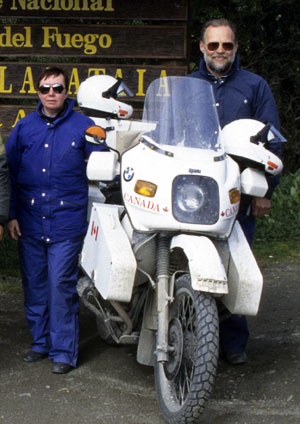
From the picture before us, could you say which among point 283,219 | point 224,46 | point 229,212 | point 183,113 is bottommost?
point 283,219

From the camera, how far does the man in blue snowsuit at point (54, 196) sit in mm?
5703

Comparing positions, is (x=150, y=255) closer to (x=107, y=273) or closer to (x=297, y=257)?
(x=107, y=273)

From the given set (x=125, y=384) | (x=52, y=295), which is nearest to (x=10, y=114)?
(x=52, y=295)

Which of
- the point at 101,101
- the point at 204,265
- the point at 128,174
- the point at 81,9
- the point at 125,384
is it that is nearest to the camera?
the point at 204,265

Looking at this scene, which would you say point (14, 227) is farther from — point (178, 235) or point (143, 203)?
point (178, 235)

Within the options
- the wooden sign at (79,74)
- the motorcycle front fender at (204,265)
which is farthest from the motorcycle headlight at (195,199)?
the wooden sign at (79,74)

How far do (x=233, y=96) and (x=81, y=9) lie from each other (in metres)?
3.41

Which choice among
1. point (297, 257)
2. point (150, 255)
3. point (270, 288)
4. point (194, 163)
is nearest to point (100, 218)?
point (150, 255)

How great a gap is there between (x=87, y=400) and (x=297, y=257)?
157 inches

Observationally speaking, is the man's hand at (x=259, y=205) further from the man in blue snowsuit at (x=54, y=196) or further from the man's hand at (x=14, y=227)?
the man's hand at (x=14, y=227)

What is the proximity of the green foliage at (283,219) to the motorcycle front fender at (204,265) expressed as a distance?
4.89 m

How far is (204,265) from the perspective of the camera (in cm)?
449

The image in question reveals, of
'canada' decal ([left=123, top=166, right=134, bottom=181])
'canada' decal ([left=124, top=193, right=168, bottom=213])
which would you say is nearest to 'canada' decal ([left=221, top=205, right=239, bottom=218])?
'canada' decal ([left=124, top=193, right=168, bottom=213])

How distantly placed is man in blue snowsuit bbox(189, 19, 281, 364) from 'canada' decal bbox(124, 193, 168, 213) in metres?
0.99
